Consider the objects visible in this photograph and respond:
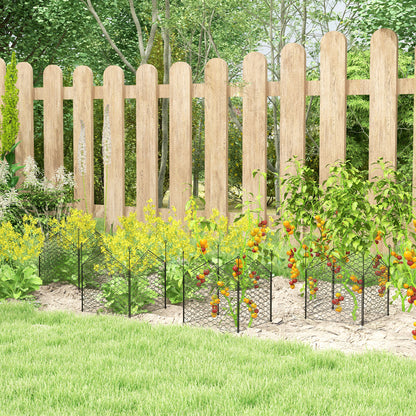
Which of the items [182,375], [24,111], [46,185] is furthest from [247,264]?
[24,111]

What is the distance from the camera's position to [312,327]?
3.32 metres

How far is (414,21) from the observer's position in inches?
241

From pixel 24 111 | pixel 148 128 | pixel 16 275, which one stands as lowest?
pixel 16 275

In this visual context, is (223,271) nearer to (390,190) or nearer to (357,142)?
(390,190)

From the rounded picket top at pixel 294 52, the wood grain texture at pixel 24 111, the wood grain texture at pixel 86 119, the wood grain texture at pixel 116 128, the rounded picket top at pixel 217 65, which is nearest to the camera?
the rounded picket top at pixel 294 52

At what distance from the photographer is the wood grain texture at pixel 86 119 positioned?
6.50 metres

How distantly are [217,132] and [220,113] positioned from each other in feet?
0.62

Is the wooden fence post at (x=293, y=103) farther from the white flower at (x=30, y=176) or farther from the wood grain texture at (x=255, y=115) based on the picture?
the white flower at (x=30, y=176)

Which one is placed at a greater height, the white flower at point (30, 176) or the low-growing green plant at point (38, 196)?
the white flower at point (30, 176)

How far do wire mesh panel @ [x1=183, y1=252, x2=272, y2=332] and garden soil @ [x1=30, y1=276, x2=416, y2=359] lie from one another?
81 millimetres

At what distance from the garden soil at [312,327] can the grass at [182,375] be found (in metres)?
0.20

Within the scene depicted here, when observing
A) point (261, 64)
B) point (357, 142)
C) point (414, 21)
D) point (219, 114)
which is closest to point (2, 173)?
point (219, 114)

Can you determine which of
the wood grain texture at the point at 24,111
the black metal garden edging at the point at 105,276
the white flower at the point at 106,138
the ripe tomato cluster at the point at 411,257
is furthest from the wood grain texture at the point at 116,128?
the ripe tomato cluster at the point at 411,257

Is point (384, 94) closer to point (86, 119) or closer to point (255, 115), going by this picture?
point (255, 115)
